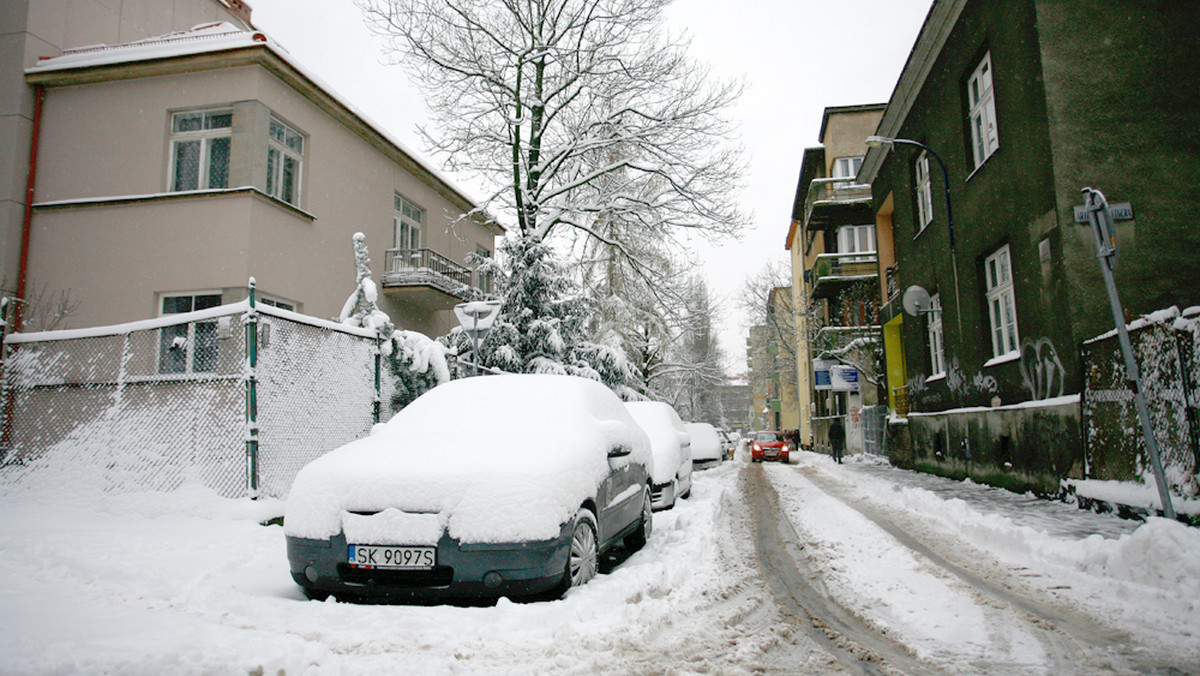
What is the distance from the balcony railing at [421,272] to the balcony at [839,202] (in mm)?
18730

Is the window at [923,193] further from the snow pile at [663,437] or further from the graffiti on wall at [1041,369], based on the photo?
the snow pile at [663,437]

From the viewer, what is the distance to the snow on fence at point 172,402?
7.36 metres

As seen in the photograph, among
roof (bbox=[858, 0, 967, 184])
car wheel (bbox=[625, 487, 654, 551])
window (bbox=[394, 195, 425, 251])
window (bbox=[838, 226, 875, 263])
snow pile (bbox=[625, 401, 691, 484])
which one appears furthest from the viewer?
window (bbox=[838, 226, 875, 263])

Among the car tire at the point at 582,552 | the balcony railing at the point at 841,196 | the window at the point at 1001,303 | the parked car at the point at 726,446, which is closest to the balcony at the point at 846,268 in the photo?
the balcony railing at the point at 841,196

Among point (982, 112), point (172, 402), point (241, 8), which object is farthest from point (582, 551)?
point (241, 8)

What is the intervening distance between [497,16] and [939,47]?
10440 mm

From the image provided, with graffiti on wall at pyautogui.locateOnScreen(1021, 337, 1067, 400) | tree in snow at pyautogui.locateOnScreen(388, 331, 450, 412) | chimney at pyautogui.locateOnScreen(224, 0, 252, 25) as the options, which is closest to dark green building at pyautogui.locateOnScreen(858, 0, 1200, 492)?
graffiti on wall at pyautogui.locateOnScreen(1021, 337, 1067, 400)

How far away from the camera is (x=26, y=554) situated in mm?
4957

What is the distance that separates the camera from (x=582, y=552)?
4.50 metres

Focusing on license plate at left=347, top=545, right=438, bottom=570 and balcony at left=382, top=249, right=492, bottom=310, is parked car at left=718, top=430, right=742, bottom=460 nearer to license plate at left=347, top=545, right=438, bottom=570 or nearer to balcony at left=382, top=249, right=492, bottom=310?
balcony at left=382, top=249, right=492, bottom=310

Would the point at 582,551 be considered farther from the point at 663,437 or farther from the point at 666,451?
the point at 663,437

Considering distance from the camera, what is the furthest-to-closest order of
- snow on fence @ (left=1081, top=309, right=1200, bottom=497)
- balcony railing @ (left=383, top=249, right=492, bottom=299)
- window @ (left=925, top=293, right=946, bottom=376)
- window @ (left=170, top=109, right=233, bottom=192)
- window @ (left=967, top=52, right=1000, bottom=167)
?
balcony railing @ (left=383, top=249, right=492, bottom=299)
window @ (left=925, top=293, right=946, bottom=376)
window @ (left=170, top=109, right=233, bottom=192)
window @ (left=967, top=52, right=1000, bottom=167)
snow on fence @ (left=1081, top=309, right=1200, bottom=497)

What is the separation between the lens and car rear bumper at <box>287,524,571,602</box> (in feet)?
13.0

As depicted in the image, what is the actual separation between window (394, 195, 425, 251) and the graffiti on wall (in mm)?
15302
